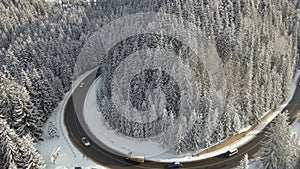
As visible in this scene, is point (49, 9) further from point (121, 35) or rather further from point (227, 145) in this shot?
point (227, 145)

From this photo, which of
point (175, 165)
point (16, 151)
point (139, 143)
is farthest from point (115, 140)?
point (16, 151)

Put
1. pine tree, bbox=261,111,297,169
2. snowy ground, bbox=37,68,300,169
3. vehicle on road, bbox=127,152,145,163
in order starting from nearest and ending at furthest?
1. pine tree, bbox=261,111,297,169
2. vehicle on road, bbox=127,152,145,163
3. snowy ground, bbox=37,68,300,169

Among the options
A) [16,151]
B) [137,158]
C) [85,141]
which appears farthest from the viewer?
[85,141]

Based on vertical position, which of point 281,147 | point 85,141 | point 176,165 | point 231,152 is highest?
point 281,147

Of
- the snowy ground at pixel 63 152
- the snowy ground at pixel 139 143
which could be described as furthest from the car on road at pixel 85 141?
the snowy ground at pixel 139 143

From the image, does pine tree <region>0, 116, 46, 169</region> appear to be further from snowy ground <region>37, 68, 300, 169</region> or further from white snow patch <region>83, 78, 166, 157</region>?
white snow patch <region>83, 78, 166, 157</region>

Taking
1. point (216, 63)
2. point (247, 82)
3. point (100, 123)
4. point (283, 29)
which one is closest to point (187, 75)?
point (216, 63)

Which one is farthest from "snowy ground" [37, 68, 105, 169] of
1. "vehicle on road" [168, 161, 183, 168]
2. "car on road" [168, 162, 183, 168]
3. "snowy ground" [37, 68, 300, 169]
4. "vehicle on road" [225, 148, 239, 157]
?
"vehicle on road" [225, 148, 239, 157]

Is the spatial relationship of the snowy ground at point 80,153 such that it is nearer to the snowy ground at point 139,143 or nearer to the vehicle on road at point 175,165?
the snowy ground at point 139,143

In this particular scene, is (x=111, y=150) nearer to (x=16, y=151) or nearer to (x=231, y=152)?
→ (x=16, y=151)
